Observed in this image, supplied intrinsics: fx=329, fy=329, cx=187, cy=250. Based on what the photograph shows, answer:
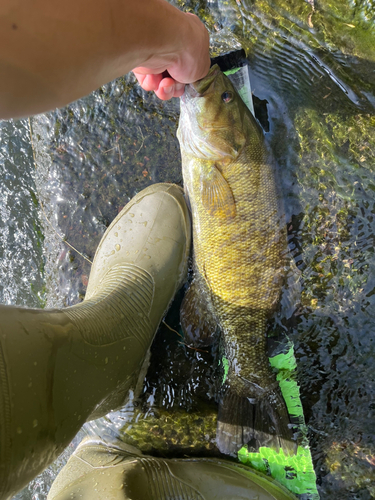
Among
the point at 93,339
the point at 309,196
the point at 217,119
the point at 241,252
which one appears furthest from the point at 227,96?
the point at 93,339

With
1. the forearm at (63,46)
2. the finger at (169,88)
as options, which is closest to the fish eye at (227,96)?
the finger at (169,88)

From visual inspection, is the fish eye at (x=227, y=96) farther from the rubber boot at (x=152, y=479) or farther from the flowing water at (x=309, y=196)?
the rubber boot at (x=152, y=479)

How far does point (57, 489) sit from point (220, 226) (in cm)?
174

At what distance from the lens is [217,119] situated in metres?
2.01

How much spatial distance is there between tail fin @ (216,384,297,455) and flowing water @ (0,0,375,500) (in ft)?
0.47

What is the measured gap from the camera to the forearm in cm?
86

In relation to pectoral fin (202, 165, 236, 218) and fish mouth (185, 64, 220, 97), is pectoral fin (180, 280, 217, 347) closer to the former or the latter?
pectoral fin (202, 165, 236, 218)

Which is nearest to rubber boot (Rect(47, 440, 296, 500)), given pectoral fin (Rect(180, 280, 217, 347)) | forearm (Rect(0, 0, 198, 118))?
pectoral fin (Rect(180, 280, 217, 347))

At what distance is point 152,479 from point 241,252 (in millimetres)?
1375

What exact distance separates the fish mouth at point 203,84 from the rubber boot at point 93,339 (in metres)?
0.67

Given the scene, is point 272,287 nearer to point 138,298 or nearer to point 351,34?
point 138,298

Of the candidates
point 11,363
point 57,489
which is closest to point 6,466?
point 11,363

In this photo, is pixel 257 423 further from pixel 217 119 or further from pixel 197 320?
pixel 217 119

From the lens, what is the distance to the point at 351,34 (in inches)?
77.7
